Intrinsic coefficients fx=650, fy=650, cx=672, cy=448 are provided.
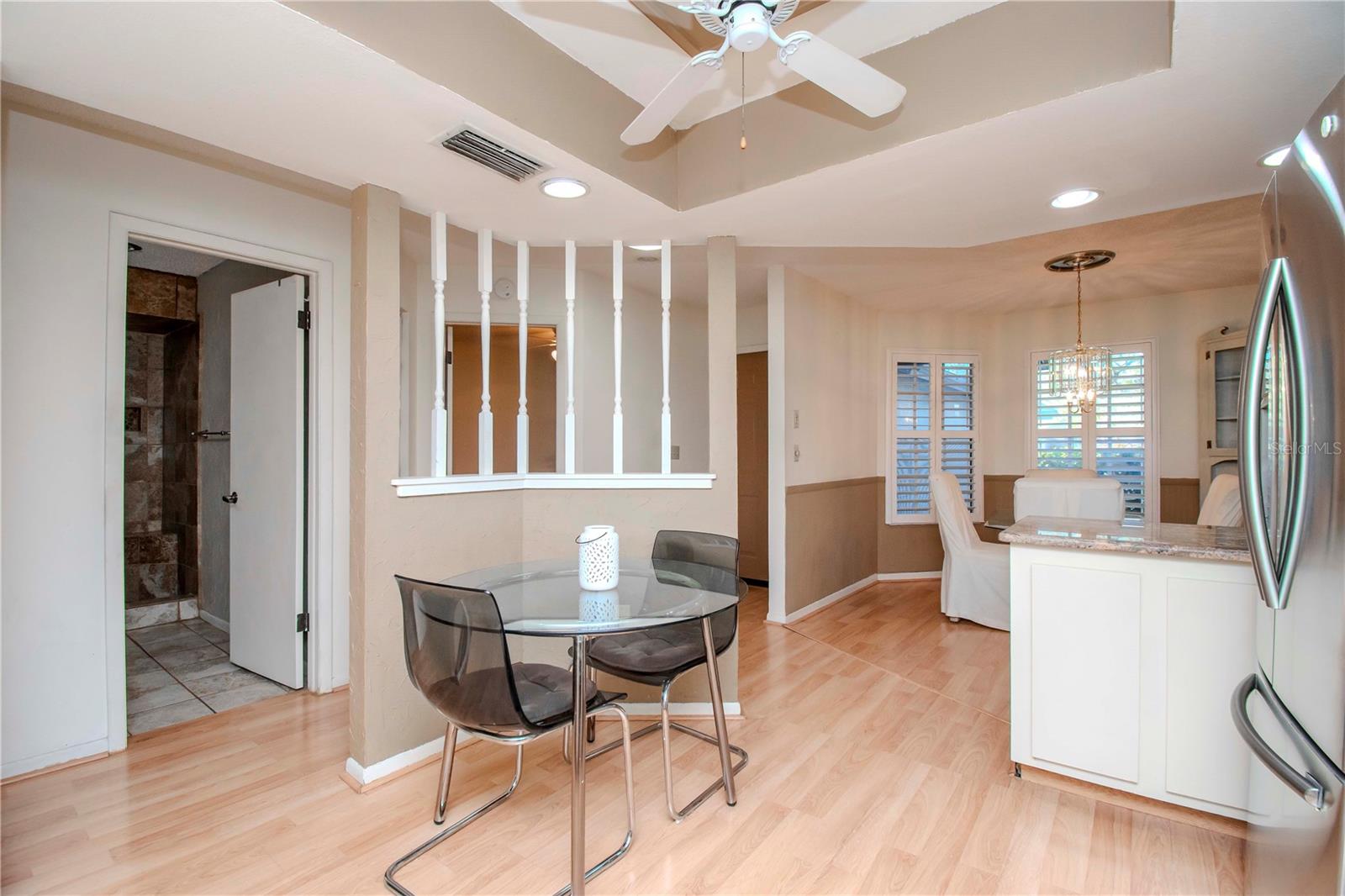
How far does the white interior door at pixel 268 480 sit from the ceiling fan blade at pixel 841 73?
2.61 metres

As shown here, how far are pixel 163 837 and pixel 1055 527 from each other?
10.3ft

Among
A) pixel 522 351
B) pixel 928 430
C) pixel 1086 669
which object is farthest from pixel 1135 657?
pixel 928 430

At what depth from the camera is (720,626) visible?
7.90 ft

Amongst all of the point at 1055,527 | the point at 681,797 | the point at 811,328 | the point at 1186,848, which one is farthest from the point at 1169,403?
the point at 681,797

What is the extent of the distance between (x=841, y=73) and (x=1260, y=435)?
1.22 metres

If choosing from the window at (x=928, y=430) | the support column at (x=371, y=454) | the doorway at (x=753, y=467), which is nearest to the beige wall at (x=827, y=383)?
the window at (x=928, y=430)

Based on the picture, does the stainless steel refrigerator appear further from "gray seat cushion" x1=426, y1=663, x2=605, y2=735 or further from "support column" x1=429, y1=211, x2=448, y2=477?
"support column" x1=429, y1=211, x2=448, y2=477

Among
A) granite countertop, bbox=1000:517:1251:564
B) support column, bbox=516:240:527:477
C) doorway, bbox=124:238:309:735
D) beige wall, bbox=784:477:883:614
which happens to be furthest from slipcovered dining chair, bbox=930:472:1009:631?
doorway, bbox=124:238:309:735

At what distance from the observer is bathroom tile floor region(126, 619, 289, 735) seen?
9.39ft

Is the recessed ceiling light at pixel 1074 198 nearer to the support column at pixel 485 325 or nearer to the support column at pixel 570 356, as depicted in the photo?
the support column at pixel 570 356

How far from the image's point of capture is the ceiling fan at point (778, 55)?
4.47 ft

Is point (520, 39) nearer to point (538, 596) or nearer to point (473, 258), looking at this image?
point (538, 596)

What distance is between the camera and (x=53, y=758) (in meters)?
2.32

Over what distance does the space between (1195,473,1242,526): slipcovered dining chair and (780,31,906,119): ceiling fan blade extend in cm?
271
